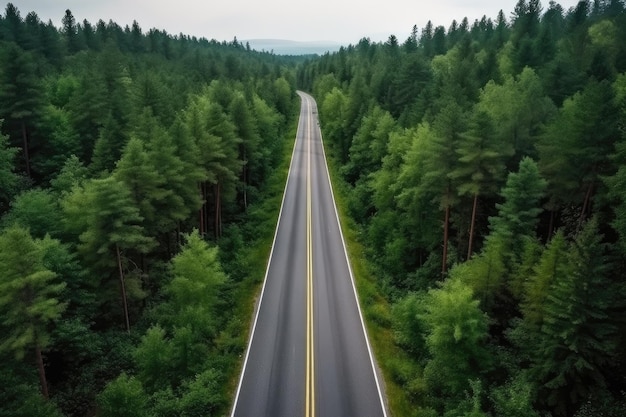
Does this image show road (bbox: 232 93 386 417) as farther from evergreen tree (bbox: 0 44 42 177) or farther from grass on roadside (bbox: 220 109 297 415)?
evergreen tree (bbox: 0 44 42 177)

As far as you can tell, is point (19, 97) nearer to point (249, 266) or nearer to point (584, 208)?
point (249, 266)

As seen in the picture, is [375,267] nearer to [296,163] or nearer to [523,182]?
[523,182]

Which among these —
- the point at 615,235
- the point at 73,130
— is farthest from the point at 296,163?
the point at 615,235

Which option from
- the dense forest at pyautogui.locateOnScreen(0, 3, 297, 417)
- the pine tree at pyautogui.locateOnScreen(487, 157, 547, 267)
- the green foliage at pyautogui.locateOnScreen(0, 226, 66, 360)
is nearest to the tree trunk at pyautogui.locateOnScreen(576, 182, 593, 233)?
the pine tree at pyautogui.locateOnScreen(487, 157, 547, 267)

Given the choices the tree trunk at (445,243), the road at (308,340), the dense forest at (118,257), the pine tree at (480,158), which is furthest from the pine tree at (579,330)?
the dense forest at (118,257)

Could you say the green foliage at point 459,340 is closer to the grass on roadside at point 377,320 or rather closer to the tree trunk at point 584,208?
the grass on roadside at point 377,320

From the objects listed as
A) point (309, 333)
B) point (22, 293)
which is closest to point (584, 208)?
point (309, 333)
